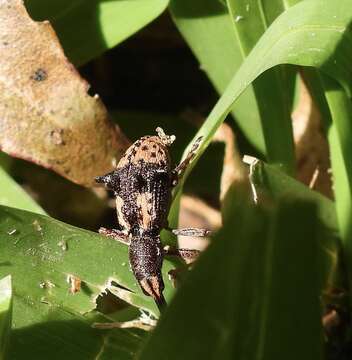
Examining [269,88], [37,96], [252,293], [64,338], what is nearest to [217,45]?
[269,88]

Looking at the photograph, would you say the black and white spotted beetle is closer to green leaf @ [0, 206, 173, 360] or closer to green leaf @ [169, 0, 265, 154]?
green leaf @ [0, 206, 173, 360]

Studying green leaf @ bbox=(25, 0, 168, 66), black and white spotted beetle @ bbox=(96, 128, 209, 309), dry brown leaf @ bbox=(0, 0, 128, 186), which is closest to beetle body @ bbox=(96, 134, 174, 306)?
black and white spotted beetle @ bbox=(96, 128, 209, 309)

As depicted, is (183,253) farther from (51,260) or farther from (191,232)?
(51,260)

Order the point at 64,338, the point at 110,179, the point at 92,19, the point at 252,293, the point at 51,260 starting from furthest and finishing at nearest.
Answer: the point at 92,19 < the point at 110,179 < the point at 51,260 < the point at 64,338 < the point at 252,293

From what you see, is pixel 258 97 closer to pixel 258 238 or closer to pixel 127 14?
pixel 127 14

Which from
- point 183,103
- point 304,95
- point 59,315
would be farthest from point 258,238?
point 183,103
